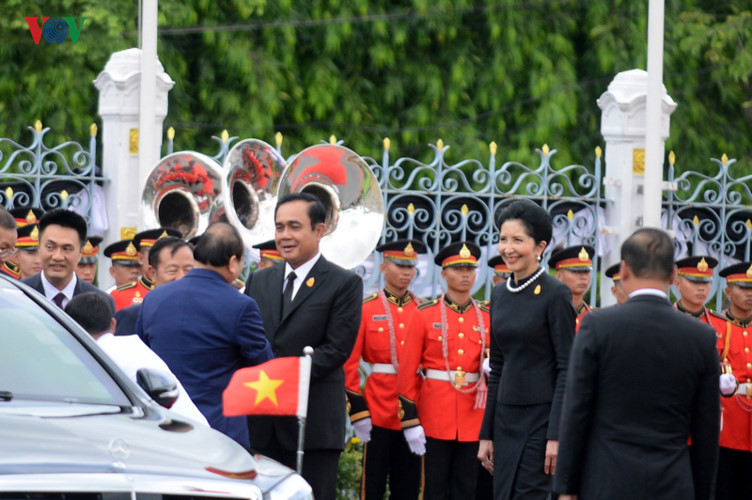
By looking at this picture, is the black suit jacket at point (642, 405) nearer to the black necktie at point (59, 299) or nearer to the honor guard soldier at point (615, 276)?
the black necktie at point (59, 299)

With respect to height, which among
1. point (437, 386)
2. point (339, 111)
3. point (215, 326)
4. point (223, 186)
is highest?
point (339, 111)

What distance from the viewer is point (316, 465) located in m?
6.95

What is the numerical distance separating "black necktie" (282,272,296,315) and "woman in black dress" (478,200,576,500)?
3.44 feet

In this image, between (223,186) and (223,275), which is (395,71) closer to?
(223,186)

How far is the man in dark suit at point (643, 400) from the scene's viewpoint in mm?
5125

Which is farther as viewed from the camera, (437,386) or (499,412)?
(437,386)

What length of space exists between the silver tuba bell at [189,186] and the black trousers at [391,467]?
1914mm

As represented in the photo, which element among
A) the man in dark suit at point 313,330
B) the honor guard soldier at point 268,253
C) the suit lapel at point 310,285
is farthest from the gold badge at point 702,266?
the suit lapel at point 310,285

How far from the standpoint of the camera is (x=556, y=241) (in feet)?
34.0

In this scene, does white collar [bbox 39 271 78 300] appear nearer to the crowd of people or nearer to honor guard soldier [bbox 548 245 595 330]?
the crowd of people

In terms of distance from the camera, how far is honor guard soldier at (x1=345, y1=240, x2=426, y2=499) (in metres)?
9.16

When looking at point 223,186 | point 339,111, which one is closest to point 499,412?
point 223,186

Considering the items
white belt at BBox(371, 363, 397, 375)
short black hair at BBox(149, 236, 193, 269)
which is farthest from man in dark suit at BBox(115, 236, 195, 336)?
white belt at BBox(371, 363, 397, 375)

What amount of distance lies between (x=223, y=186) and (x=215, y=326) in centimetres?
332
